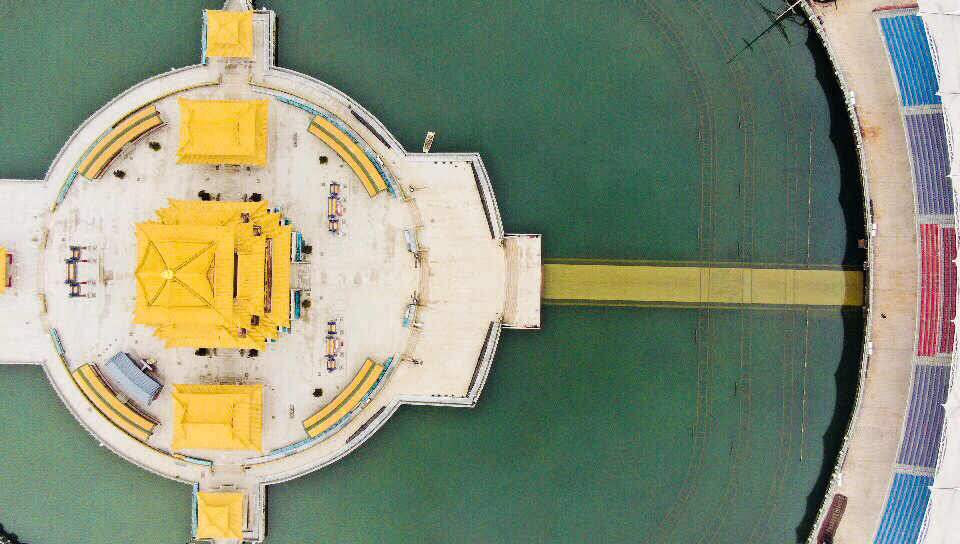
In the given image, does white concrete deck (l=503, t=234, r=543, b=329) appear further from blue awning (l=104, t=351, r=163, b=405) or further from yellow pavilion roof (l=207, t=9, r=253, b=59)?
blue awning (l=104, t=351, r=163, b=405)

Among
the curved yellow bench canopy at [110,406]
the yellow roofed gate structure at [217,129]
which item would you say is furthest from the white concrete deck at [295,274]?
the yellow roofed gate structure at [217,129]

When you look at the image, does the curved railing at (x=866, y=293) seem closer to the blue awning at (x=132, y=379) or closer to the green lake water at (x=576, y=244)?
the green lake water at (x=576, y=244)

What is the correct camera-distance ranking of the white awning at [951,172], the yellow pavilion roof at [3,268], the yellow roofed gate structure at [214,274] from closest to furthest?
the yellow roofed gate structure at [214,274] → the white awning at [951,172] → the yellow pavilion roof at [3,268]

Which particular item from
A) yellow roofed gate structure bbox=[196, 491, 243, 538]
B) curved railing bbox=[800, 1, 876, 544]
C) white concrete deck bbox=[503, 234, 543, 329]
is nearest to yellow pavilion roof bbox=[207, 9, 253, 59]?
white concrete deck bbox=[503, 234, 543, 329]

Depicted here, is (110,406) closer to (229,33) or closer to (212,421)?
(212,421)

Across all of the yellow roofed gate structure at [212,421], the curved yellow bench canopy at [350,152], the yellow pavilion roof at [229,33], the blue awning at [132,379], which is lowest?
the yellow roofed gate structure at [212,421]

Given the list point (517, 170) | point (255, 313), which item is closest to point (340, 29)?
point (517, 170)
